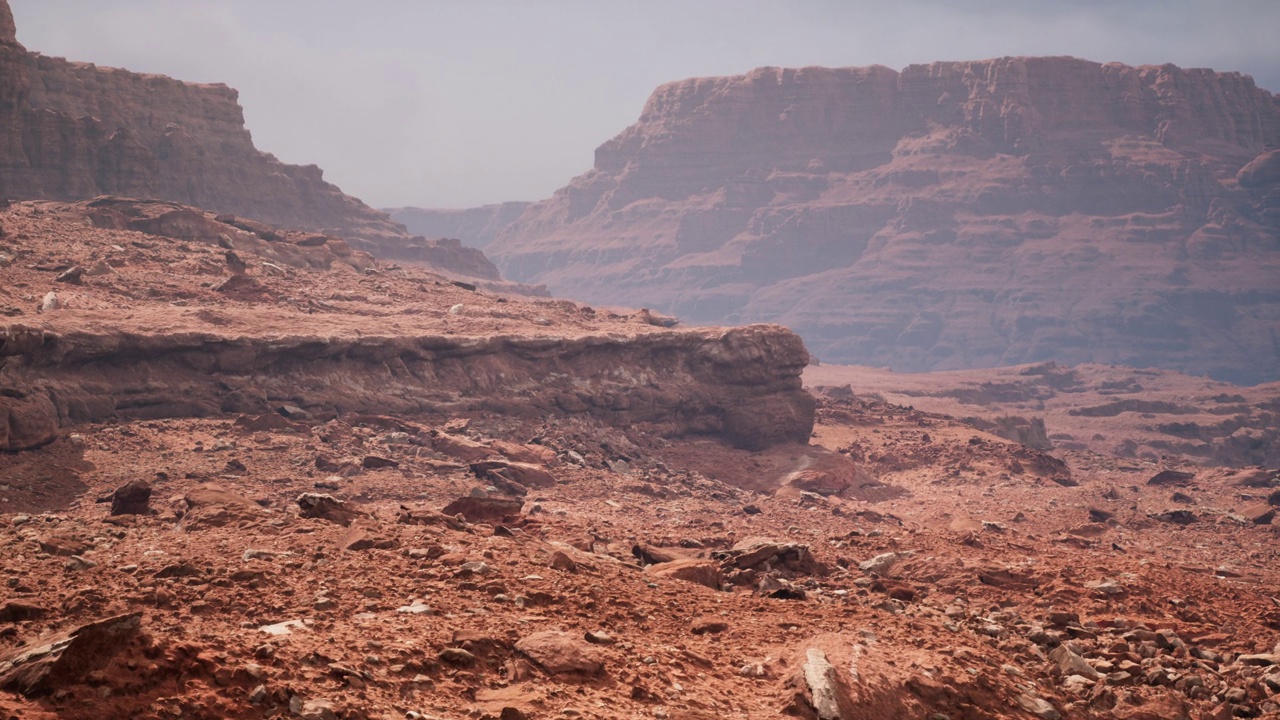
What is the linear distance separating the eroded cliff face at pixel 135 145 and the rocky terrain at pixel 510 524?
909cm

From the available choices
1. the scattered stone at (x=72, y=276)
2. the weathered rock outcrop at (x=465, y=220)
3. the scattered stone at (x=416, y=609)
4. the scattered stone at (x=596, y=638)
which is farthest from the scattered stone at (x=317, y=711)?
the weathered rock outcrop at (x=465, y=220)

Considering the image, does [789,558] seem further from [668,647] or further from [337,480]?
[337,480]

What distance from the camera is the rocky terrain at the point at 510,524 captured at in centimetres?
734

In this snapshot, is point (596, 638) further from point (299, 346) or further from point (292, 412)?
point (299, 346)

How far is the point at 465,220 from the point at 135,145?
149 meters

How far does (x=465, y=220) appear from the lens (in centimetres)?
19550

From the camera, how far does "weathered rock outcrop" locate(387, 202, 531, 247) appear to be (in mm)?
188000

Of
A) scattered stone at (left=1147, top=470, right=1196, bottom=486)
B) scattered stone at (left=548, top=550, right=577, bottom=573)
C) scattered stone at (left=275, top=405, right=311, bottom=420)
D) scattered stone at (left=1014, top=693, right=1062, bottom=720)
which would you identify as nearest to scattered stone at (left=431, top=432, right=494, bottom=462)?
scattered stone at (left=275, top=405, right=311, bottom=420)

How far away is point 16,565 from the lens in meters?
8.51

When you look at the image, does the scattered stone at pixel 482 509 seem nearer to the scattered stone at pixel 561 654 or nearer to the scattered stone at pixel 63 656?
the scattered stone at pixel 561 654

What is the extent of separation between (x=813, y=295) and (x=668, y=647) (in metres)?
135

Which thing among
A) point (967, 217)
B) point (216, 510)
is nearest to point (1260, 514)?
point (216, 510)

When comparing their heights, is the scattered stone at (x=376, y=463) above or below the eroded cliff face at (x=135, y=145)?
below

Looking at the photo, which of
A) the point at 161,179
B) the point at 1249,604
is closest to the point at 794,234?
the point at 161,179
